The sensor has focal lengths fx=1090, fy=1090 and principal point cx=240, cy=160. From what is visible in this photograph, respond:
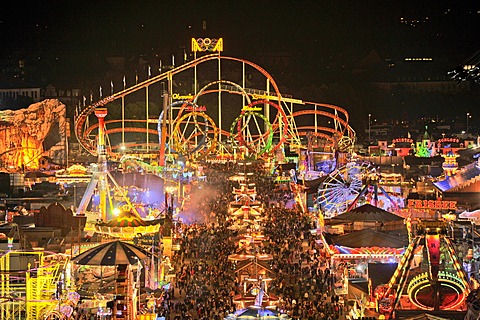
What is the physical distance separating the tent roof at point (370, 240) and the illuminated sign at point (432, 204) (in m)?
4.61

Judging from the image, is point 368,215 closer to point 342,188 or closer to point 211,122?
point 342,188

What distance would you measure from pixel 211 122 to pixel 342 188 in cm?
3519

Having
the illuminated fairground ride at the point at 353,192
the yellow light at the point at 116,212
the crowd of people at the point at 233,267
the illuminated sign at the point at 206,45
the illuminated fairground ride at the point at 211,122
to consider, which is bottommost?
the crowd of people at the point at 233,267

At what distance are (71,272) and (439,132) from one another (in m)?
78.5

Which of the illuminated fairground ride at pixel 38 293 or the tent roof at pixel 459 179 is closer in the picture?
the illuminated fairground ride at pixel 38 293

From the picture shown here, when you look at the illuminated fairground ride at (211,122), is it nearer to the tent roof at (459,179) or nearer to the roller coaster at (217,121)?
the roller coaster at (217,121)

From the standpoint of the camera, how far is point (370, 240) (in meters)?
26.1

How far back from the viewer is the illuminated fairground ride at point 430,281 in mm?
16625

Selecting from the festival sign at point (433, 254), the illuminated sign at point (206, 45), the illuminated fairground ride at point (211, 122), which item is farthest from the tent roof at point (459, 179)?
the illuminated sign at point (206, 45)

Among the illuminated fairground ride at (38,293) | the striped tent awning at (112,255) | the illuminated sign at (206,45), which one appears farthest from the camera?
the illuminated sign at (206,45)

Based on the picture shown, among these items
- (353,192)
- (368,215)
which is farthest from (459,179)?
(368,215)

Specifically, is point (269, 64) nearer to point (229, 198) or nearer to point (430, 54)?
point (430, 54)

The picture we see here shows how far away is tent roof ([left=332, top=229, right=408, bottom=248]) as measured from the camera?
25.8 meters

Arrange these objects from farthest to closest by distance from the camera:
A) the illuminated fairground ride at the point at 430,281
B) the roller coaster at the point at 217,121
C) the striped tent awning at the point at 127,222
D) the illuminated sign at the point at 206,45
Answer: the illuminated sign at the point at 206,45
the roller coaster at the point at 217,121
the striped tent awning at the point at 127,222
the illuminated fairground ride at the point at 430,281
